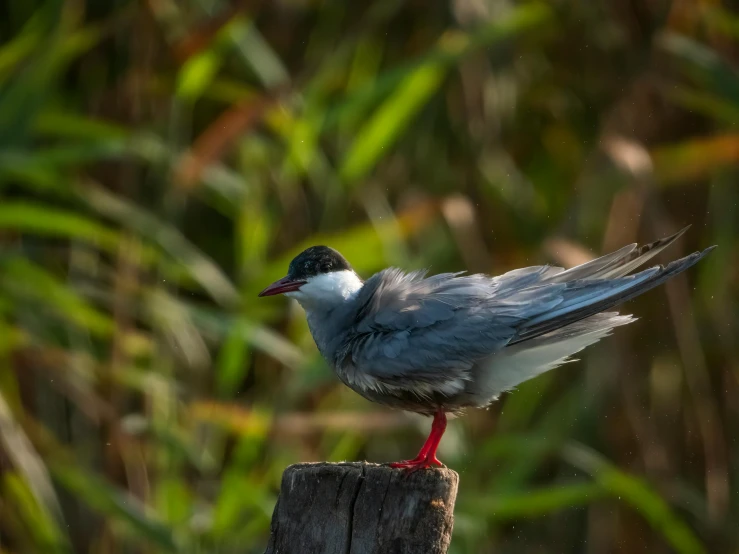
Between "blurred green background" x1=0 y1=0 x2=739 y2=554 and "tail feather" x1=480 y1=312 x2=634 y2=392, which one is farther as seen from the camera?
"blurred green background" x1=0 y1=0 x2=739 y2=554

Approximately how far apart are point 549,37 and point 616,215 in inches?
52.1

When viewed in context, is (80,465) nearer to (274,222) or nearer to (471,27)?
(274,222)

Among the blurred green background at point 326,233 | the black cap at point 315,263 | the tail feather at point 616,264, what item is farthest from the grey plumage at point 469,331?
the blurred green background at point 326,233

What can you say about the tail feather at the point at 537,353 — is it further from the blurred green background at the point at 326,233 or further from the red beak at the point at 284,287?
the blurred green background at the point at 326,233

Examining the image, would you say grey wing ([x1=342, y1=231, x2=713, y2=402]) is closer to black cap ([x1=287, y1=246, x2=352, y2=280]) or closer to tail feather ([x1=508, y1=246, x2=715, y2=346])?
tail feather ([x1=508, y1=246, x2=715, y2=346])

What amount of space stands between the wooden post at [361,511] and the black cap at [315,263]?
1.13 metres

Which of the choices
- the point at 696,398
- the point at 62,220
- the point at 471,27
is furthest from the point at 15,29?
the point at 696,398

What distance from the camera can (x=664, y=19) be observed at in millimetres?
5883

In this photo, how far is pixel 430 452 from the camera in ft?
10.2

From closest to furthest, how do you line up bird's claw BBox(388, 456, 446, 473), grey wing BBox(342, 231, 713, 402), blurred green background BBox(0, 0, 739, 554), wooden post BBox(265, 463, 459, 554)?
wooden post BBox(265, 463, 459, 554)
bird's claw BBox(388, 456, 446, 473)
grey wing BBox(342, 231, 713, 402)
blurred green background BBox(0, 0, 739, 554)

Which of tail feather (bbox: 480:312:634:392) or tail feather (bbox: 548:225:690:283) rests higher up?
tail feather (bbox: 548:225:690:283)

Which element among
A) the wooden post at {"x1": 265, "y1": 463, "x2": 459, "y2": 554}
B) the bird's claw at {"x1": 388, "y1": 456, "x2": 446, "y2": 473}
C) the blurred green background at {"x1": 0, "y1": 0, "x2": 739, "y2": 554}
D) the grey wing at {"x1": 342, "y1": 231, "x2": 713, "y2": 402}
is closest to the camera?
the wooden post at {"x1": 265, "y1": 463, "x2": 459, "y2": 554}

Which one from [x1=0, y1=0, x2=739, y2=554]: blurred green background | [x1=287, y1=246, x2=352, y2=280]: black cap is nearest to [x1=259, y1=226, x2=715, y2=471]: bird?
[x1=287, y1=246, x2=352, y2=280]: black cap

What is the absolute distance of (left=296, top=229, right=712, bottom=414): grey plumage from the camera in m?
3.21
